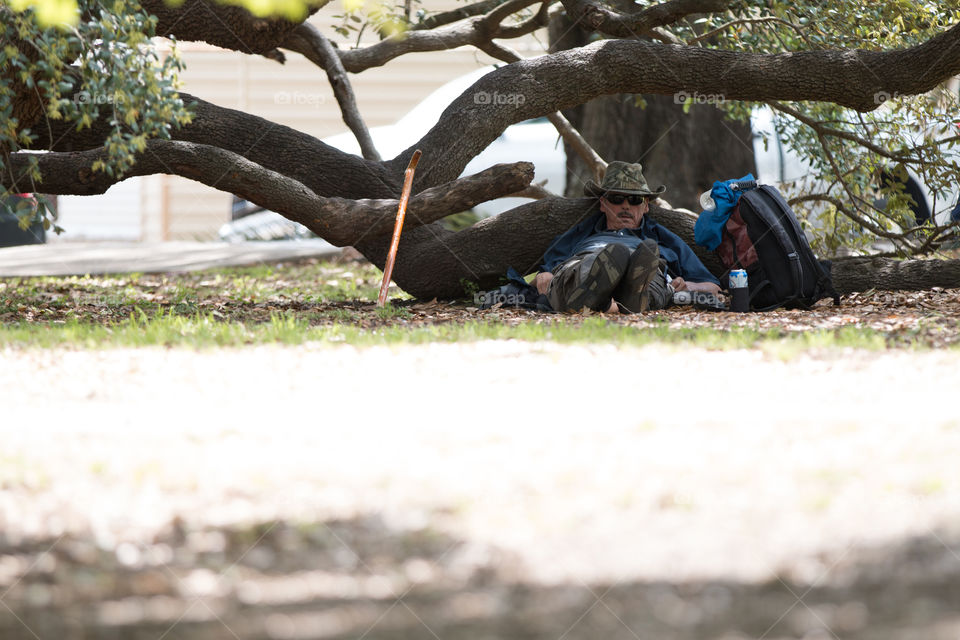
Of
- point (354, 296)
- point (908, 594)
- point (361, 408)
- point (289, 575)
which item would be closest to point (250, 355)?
point (361, 408)

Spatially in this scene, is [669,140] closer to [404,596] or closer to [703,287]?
[703,287]

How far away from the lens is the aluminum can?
22.9ft

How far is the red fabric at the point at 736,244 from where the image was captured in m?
7.32

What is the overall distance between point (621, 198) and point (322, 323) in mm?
2409

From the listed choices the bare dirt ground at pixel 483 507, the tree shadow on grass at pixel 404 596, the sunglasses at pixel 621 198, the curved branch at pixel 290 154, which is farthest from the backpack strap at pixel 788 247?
the tree shadow on grass at pixel 404 596

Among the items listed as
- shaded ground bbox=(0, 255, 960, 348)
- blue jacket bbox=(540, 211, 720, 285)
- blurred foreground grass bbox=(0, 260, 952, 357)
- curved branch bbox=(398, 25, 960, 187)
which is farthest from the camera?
curved branch bbox=(398, 25, 960, 187)

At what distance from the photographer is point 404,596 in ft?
7.63

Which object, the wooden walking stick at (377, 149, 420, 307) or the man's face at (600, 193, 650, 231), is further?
the man's face at (600, 193, 650, 231)

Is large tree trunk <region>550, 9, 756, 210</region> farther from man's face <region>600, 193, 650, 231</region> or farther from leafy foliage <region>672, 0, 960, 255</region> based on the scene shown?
man's face <region>600, 193, 650, 231</region>

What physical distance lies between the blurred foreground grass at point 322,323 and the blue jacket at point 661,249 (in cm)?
54

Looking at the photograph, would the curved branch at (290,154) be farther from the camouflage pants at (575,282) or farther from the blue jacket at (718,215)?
the blue jacket at (718,215)

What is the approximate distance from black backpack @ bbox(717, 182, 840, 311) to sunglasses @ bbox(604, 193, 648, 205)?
680 mm

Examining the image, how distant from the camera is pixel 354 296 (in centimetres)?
887

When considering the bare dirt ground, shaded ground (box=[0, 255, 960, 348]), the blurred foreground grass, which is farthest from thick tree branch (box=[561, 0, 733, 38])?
the bare dirt ground
